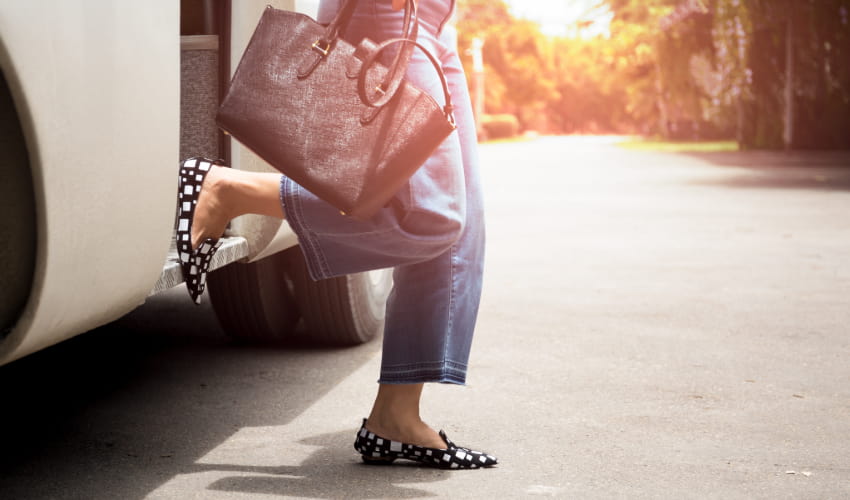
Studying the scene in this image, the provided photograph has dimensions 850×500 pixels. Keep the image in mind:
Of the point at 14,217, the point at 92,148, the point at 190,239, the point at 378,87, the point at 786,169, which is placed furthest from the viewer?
the point at 786,169

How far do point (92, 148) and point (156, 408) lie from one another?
1589mm

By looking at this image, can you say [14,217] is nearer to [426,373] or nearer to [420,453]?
[426,373]

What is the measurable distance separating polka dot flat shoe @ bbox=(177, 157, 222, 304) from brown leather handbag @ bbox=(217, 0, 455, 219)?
348 mm

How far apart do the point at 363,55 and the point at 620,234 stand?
247 inches

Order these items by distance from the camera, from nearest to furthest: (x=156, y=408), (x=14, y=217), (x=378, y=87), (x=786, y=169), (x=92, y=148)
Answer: (x=14, y=217) < (x=92, y=148) < (x=378, y=87) < (x=156, y=408) < (x=786, y=169)

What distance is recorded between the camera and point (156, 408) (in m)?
3.63

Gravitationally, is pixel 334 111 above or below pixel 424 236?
above

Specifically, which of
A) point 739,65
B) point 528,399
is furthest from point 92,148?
point 739,65

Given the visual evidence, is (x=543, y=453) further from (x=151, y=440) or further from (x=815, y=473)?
(x=151, y=440)

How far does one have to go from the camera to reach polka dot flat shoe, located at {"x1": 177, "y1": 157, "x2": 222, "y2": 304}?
9.43 feet

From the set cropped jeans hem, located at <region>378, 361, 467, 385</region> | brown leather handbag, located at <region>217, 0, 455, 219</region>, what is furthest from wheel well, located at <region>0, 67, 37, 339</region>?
cropped jeans hem, located at <region>378, 361, 467, 385</region>

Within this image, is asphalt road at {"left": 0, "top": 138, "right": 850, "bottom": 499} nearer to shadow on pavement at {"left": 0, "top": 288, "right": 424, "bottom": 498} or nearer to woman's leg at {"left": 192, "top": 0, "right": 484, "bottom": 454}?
shadow on pavement at {"left": 0, "top": 288, "right": 424, "bottom": 498}

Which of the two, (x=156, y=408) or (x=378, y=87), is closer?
(x=378, y=87)

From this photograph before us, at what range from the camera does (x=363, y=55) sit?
2.54 m
